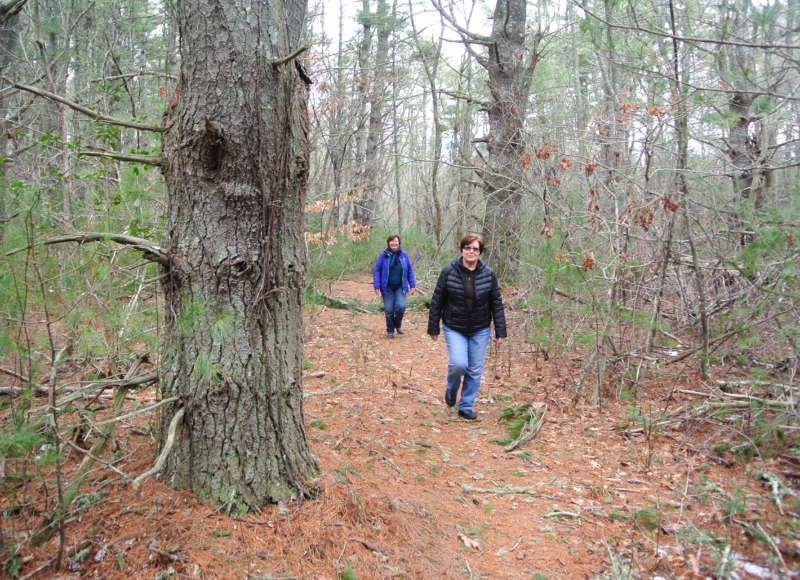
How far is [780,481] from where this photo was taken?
3299 millimetres

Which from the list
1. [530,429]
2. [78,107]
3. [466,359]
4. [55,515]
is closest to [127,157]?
[78,107]

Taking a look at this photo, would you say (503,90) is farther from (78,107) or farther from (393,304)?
(78,107)

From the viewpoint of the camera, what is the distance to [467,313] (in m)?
5.46

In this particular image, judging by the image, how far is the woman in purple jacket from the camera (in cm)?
897

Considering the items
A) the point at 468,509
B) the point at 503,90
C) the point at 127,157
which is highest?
the point at 503,90

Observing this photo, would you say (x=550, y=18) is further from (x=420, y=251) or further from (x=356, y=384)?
(x=356, y=384)

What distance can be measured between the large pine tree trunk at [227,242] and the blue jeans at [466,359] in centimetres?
277

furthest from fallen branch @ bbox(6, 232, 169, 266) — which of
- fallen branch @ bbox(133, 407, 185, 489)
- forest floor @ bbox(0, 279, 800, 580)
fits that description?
forest floor @ bbox(0, 279, 800, 580)

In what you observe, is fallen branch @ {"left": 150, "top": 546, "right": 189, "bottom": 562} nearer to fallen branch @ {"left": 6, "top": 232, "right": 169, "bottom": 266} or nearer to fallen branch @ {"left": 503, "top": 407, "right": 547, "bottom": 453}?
fallen branch @ {"left": 6, "top": 232, "right": 169, "bottom": 266}

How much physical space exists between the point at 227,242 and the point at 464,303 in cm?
310

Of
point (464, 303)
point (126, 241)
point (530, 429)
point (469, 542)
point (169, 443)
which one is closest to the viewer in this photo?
point (169, 443)

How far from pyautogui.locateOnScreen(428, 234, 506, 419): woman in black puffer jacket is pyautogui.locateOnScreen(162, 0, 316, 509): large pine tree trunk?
109 inches

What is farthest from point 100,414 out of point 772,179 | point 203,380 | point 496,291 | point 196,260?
point 772,179

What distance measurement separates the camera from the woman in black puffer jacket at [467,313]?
5.45 meters
